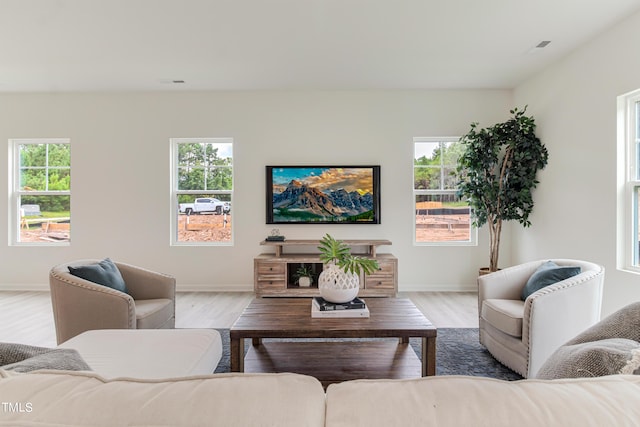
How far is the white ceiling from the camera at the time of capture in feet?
9.17

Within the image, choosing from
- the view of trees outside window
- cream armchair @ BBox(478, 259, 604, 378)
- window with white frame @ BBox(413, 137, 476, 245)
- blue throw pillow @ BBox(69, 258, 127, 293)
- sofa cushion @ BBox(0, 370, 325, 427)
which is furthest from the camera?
window with white frame @ BBox(413, 137, 476, 245)

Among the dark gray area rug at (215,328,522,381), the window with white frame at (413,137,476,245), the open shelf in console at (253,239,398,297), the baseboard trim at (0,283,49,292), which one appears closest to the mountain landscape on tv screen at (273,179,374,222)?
the open shelf in console at (253,239,398,297)

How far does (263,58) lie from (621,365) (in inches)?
148

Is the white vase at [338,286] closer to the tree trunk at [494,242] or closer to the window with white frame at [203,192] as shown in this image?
the tree trunk at [494,242]

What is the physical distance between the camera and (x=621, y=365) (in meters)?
0.83

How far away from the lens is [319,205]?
190 inches

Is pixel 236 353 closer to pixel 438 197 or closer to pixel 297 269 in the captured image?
pixel 297 269

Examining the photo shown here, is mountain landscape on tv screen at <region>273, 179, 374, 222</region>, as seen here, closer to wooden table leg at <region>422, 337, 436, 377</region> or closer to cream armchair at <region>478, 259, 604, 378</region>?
cream armchair at <region>478, 259, 604, 378</region>

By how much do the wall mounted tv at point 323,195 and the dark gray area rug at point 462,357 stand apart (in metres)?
1.92

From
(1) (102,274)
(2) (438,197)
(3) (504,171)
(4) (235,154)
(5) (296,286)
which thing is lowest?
(5) (296,286)

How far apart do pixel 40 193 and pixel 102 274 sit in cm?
327

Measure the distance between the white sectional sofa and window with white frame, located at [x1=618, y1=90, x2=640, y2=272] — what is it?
126 inches

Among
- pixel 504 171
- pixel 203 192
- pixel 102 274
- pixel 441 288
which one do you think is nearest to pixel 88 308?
pixel 102 274

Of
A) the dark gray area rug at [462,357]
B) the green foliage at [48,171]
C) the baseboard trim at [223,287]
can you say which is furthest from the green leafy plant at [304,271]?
the green foliage at [48,171]
